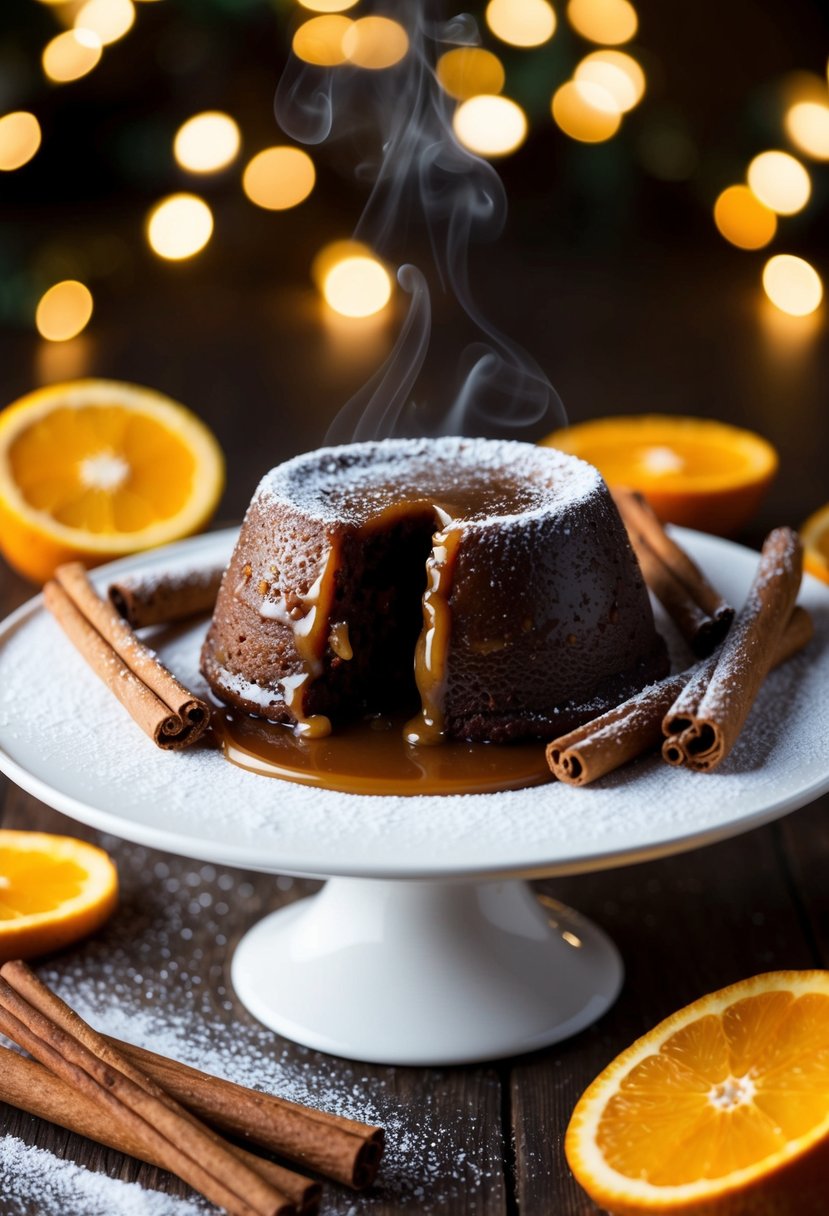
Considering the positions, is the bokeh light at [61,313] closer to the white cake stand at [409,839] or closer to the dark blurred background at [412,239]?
the dark blurred background at [412,239]

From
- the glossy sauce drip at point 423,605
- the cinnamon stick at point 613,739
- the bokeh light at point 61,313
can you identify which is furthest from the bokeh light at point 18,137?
the cinnamon stick at point 613,739

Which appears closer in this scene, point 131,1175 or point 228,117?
point 131,1175

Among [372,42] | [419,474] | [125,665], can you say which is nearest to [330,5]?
[372,42]

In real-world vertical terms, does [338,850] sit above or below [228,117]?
below

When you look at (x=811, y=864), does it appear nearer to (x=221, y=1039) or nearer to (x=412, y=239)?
(x=221, y=1039)

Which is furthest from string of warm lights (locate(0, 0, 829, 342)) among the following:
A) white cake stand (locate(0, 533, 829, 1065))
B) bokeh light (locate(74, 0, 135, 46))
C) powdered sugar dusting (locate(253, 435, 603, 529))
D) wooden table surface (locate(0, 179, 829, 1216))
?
white cake stand (locate(0, 533, 829, 1065))

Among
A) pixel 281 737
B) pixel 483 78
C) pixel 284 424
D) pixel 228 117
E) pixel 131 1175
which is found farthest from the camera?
pixel 228 117

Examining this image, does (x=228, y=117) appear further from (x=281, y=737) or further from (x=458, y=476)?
(x=281, y=737)

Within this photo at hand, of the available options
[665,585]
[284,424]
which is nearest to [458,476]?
[665,585]
